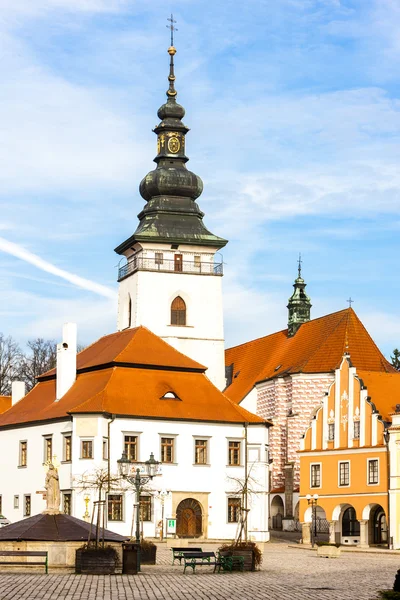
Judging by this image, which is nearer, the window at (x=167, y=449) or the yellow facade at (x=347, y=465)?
the yellow facade at (x=347, y=465)

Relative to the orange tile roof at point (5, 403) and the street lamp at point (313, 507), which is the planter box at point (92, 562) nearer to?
the street lamp at point (313, 507)

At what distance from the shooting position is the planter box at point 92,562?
34875 mm

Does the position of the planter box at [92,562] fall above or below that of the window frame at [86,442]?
below

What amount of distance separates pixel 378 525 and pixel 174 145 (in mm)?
33534

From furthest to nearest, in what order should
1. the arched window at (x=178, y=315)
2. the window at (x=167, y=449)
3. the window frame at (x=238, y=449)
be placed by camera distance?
the arched window at (x=178, y=315), the window frame at (x=238, y=449), the window at (x=167, y=449)

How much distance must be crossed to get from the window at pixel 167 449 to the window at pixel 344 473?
8.67 meters

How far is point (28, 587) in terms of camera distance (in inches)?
1165

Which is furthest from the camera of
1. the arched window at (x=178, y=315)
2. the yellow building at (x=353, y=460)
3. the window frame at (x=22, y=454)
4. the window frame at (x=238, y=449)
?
the arched window at (x=178, y=315)

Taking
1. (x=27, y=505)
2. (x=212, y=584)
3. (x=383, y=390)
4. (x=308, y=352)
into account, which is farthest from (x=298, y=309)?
(x=212, y=584)

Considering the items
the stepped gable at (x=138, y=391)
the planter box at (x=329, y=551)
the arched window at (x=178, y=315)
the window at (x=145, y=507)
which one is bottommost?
the planter box at (x=329, y=551)

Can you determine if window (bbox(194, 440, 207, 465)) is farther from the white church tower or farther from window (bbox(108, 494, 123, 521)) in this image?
the white church tower

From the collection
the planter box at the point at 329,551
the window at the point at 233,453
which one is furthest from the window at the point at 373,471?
the planter box at the point at 329,551

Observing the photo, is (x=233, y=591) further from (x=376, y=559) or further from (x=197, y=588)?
(x=376, y=559)

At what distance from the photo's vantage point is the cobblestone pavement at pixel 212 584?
27.7 metres
